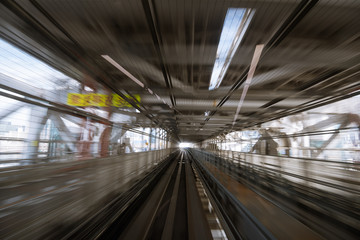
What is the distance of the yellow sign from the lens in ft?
8.47

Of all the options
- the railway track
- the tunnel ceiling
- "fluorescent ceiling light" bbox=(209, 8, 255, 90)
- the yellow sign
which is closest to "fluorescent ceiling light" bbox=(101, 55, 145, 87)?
the tunnel ceiling

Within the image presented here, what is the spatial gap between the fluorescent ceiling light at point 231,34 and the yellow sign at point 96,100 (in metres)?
2.34

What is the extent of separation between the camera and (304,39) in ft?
8.25

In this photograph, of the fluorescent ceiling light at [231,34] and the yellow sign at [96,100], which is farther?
the yellow sign at [96,100]

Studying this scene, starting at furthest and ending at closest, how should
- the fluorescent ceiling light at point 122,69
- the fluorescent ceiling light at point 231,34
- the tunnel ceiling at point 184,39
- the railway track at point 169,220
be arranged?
1. the fluorescent ceiling light at point 122,69
2. the railway track at point 169,220
3. the fluorescent ceiling light at point 231,34
4. the tunnel ceiling at point 184,39

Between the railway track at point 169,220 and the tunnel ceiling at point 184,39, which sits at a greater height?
the tunnel ceiling at point 184,39

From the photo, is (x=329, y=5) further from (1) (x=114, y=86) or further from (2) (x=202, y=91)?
(1) (x=114, y=86)

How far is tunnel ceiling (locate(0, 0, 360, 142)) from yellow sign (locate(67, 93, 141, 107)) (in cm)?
26

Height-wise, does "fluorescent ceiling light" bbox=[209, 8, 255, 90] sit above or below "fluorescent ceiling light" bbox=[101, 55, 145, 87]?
above

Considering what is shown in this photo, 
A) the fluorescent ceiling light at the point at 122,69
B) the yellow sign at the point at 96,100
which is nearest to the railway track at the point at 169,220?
the yellow sign at the point at 96,100

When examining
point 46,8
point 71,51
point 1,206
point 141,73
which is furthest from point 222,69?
point 1,206

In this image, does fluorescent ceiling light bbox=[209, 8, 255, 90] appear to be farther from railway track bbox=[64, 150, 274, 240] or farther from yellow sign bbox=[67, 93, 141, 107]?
railway track bbox=[64, 150, 274, 240]

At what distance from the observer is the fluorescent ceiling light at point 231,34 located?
2051mm

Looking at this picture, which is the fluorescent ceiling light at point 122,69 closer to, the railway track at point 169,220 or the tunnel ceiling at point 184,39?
the tunnel ceiling at point 184,39
